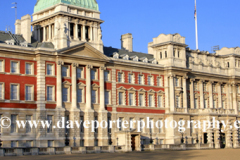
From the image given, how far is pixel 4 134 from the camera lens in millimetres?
66062

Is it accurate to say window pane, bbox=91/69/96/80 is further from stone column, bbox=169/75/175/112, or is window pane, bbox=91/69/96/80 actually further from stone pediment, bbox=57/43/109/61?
stone column, bbox=169/75/175/112

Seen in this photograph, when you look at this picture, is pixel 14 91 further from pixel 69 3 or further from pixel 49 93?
pixel 69 3

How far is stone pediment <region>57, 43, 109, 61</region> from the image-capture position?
72688 mm

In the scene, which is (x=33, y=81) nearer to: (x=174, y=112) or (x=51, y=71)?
(x=51, y=71)

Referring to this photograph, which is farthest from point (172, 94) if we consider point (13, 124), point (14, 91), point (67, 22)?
point (13, 124)

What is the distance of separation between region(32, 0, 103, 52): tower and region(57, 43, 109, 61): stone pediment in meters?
1.34

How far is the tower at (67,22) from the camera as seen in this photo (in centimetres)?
7419

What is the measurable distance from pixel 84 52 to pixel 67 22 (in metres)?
5.25

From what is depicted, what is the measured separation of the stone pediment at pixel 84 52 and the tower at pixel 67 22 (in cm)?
134

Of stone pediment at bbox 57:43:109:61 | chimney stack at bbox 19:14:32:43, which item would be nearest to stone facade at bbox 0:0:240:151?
stone pediment at bbox 57:43:109:61

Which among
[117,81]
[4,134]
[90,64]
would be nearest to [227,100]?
[117,81]

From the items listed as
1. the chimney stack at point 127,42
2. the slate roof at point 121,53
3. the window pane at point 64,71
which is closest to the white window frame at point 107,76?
the slate roof at point 121,53

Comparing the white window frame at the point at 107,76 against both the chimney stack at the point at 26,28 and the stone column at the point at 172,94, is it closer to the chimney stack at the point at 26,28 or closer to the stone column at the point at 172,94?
the chimney stack at the point at 26,28

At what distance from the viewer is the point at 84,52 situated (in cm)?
7519
